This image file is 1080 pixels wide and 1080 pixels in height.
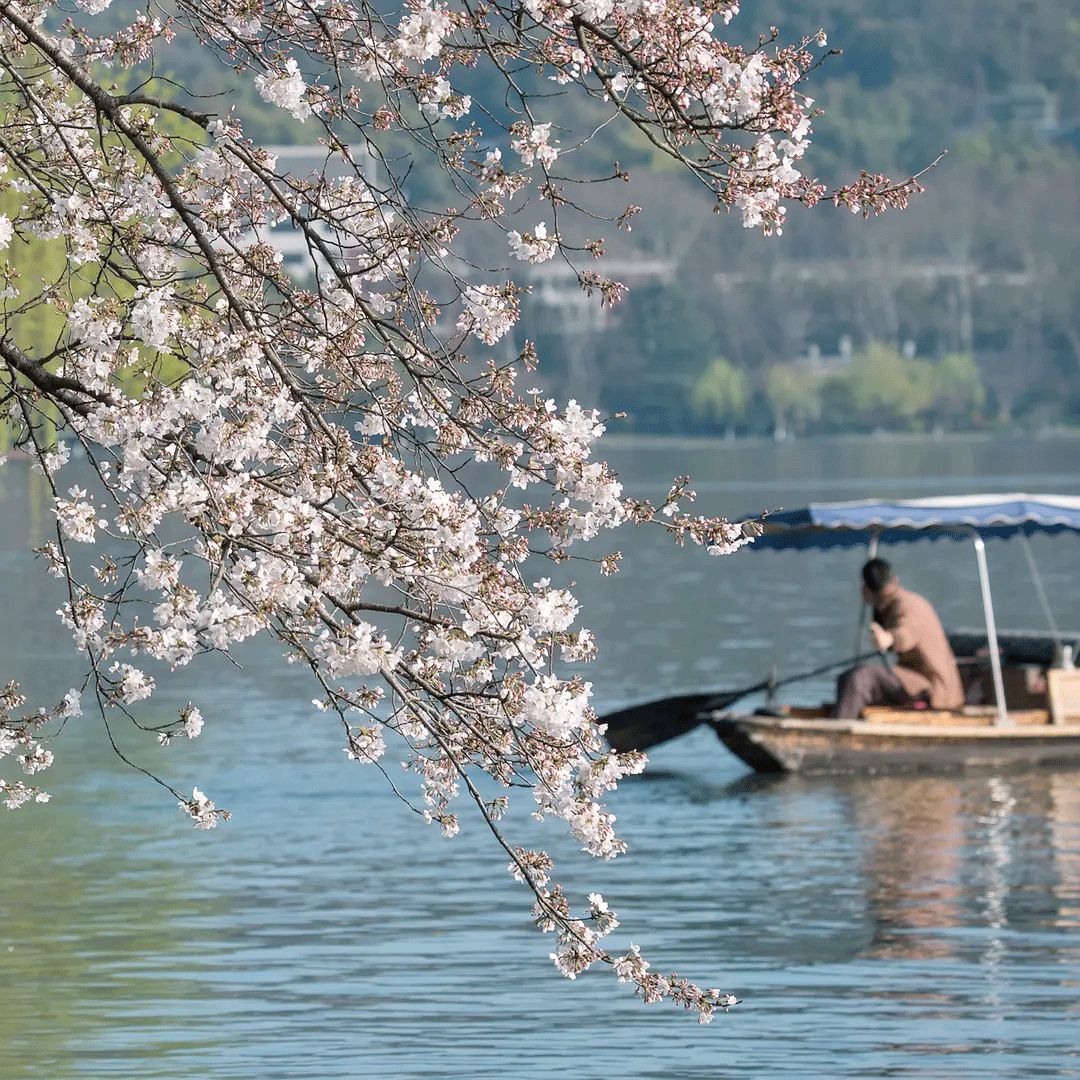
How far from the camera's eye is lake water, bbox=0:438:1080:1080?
11.3 m

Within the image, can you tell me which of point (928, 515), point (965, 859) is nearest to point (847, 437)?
point (928, 515)

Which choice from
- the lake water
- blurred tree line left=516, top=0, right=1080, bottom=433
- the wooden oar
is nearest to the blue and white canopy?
the wooden oar

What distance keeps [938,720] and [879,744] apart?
52 cm

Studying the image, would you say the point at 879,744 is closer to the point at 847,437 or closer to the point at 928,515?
the point at 928,515

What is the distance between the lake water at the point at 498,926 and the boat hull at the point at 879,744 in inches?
6.9

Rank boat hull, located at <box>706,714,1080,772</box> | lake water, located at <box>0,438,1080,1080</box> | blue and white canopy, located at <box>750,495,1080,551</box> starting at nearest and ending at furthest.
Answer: lake water, located at <box>0,438,1080,1080</box> < boat hull, located at <box>706,714,1080,772</box> < blue and white canopy, located at <box>750,495,1080,551</box>

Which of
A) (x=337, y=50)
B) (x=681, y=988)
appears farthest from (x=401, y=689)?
(x=337, y=50)

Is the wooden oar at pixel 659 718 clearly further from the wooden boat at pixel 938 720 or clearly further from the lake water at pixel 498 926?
the wooden boat at pixel 938 720

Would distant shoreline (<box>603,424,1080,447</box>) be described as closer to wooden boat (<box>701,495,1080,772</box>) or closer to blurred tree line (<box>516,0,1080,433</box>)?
blurred tree line (<box>516,0,1080,433</box>)

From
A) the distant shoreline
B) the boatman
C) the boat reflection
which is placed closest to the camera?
the boat reflection

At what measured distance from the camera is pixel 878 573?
2030 centimetres

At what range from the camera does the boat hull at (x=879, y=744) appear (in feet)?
66.2

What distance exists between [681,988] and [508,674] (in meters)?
0.93

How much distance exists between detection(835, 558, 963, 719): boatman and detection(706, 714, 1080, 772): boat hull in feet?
1.23
